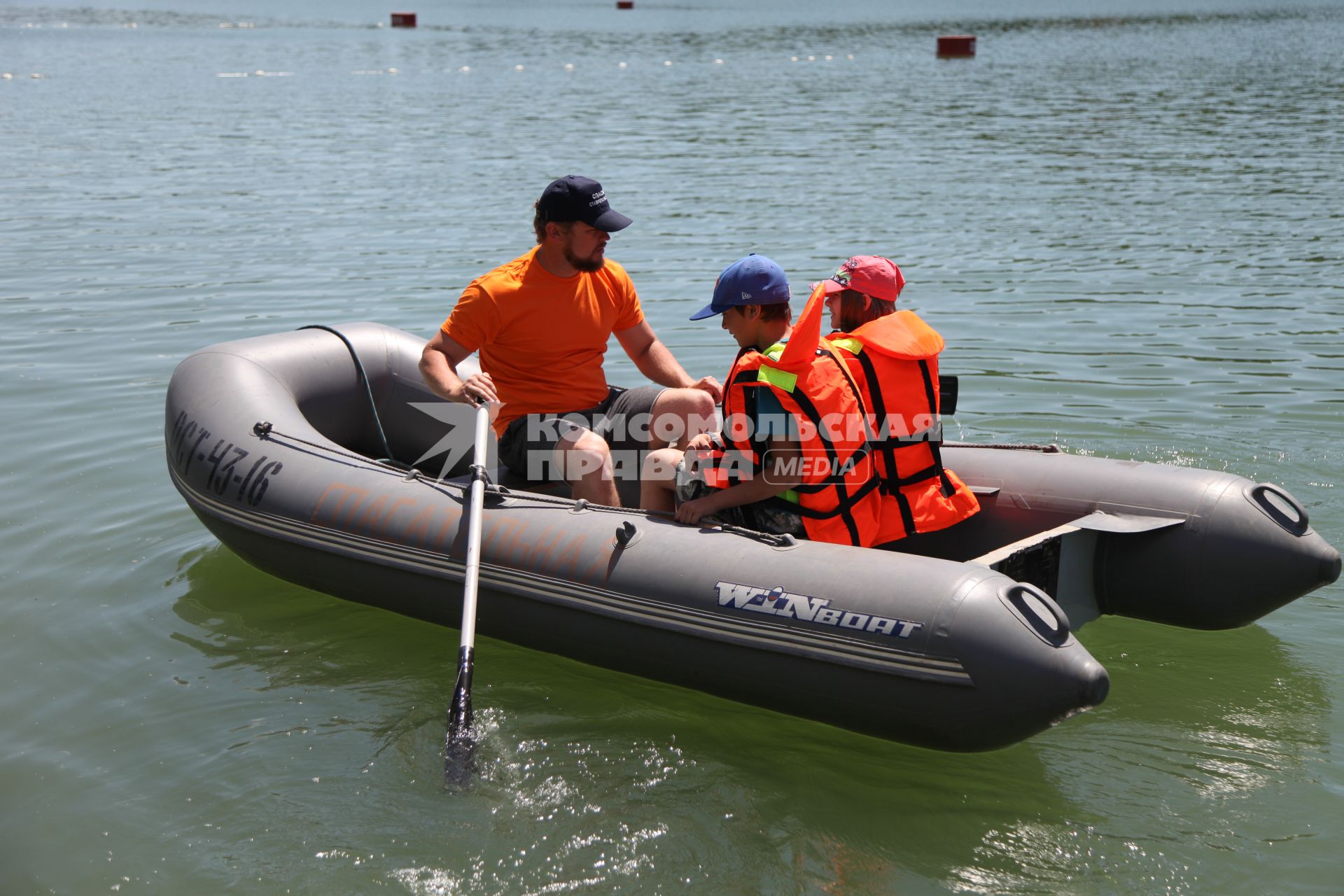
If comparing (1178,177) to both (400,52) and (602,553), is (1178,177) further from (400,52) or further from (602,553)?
(400,52)

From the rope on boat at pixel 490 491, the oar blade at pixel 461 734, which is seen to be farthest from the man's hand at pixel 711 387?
the oar blade at pixel 461 734

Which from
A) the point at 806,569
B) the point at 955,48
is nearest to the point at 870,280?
the point at 806,569

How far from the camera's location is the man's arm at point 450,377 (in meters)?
4.54

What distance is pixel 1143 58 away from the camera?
26.5 m

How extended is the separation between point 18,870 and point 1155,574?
348 cm

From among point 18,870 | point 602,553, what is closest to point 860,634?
point 602,553

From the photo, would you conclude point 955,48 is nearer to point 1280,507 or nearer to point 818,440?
point 1280,507

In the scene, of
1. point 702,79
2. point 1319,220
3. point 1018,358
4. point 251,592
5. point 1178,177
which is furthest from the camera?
point 702,79

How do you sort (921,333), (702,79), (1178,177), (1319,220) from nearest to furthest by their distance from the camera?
(921,333)
(1319,220)
(1178,177)
(702,79)

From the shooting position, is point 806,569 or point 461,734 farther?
point 461,734

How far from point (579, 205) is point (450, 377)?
776 millimetres

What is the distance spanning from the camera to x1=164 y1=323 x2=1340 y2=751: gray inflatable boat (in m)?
3.50

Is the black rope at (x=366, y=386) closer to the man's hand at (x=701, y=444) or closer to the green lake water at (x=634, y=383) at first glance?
the green lake water at (x=634, y=383)

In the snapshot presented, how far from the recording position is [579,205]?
462 centimetres
